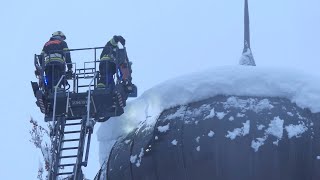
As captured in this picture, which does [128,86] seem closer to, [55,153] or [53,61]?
[53,61]

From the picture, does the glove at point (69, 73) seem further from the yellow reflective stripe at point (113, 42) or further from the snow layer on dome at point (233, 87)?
the snow layer on dome at point (233, 87)

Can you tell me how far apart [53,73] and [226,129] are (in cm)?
386

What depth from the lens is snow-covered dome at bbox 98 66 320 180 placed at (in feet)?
32.8

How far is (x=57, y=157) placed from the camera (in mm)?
11602

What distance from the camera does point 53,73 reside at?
12719 millimetres

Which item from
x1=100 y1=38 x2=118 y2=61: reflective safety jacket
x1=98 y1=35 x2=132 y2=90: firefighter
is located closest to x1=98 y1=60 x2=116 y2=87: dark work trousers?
x1=98 y1=35 x2=132 y2=90: firefighter

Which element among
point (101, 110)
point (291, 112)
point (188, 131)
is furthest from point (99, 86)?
point (291, 112)

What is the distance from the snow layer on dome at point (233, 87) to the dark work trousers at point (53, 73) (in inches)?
75.6

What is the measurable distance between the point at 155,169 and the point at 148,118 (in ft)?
3.99

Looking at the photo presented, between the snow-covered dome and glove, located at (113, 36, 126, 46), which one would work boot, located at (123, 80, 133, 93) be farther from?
the snow-covered dome

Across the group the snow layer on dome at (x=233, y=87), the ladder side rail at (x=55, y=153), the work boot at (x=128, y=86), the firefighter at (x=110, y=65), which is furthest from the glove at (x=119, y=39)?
the ladder side rail at (x=55, y=153)

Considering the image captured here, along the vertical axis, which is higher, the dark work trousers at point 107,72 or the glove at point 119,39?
the glove at point 119,39

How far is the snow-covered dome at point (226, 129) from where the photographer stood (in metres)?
10.0

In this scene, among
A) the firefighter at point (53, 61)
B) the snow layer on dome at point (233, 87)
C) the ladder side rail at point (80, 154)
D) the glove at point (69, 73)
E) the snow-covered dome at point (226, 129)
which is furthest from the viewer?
the glove at point (69, 73)
